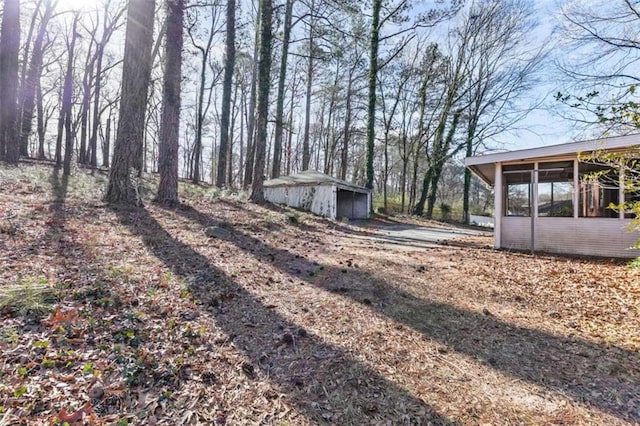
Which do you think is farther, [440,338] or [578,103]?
[578,103]

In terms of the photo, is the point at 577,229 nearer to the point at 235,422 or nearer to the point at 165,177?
the point at 235,422

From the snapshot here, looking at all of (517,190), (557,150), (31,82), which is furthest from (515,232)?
(31,82)

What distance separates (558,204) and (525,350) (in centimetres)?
700

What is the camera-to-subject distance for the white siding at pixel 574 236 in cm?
681

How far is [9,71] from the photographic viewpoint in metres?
10.8

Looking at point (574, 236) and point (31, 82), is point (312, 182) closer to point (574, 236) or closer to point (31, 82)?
point (574, 236)

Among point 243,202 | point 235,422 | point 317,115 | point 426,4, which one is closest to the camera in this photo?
point 235,422

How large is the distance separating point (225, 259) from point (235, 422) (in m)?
2.85

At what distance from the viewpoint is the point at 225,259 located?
4336 millimetres

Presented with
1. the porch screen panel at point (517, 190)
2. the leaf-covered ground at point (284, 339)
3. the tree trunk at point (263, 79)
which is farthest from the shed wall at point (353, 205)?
the leaf-covered ground at point (284, 339)

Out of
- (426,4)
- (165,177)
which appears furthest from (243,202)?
(426,4)

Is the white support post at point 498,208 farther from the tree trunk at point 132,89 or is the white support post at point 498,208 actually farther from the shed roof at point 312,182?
the tree trunk at point 132,89

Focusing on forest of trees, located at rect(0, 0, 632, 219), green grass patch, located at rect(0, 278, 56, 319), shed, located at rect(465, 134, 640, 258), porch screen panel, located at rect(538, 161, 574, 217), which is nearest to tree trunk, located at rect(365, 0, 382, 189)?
forest of trees, located at rect(0, 0, 632, 219)

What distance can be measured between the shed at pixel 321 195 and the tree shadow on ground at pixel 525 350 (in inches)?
404
